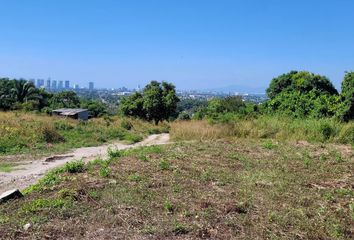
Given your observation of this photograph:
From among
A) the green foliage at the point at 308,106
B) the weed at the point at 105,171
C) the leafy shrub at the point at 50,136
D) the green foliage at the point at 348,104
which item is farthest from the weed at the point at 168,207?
the green foliage at the point at 308,106

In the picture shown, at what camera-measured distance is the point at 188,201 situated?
244 inches

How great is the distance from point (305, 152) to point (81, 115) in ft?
113

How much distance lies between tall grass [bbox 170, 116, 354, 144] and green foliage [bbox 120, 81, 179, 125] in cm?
3088

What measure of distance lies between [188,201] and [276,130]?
10404 millimetres

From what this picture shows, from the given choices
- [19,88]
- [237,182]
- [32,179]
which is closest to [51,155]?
[32,179]

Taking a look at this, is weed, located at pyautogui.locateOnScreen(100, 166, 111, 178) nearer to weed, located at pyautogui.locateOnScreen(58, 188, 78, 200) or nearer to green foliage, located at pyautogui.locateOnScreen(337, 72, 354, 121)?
→ weed, located at pyautogui.locateOnScreen(58, 188, 78, 200)

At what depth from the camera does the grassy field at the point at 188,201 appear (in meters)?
5.12

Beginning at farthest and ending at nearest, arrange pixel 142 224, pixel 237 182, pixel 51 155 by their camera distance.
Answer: pixel 51 155 < pixel 237 182 < pixel 142 224

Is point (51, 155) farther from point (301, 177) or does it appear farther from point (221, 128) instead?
point (301, 177)

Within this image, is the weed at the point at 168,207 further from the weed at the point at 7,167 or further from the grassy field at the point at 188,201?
the weed at the point at 7,167

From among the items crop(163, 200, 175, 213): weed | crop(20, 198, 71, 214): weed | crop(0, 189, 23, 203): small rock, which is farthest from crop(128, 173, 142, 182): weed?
crop(0, 189, 23, 203): small rock

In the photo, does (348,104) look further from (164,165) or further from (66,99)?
(66,99)

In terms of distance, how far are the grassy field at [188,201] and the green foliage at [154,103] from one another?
38.7m

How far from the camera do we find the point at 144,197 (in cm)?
629
